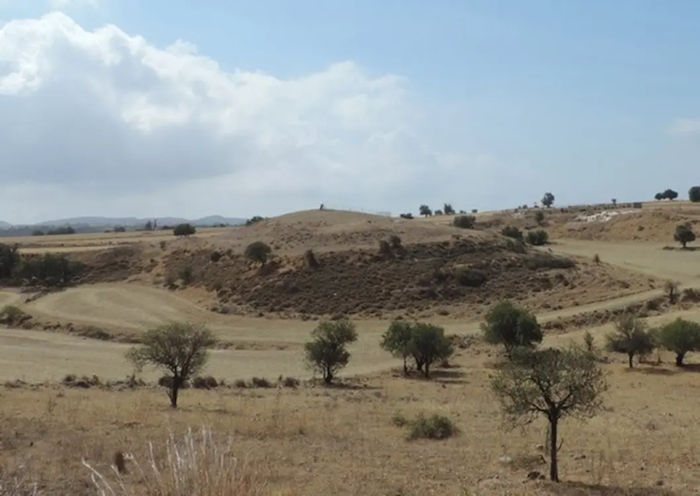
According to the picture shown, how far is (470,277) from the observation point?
73875 millimetres

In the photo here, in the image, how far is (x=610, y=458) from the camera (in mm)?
17094

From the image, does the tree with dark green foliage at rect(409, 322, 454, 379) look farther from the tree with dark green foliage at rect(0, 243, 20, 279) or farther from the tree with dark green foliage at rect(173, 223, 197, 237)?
the tree with dark green foliage at rect(173, 223, 197, 237)

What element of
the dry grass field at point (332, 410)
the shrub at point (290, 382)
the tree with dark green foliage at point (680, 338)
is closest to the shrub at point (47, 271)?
the dry grass field at point (332, 410)

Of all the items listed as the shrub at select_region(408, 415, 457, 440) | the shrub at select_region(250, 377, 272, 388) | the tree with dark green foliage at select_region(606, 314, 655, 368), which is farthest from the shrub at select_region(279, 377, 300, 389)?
the tree with dark green foliage at select_region(606, 314, 655, 368)

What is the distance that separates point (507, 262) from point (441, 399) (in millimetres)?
47635

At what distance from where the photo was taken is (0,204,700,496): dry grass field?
14031mm

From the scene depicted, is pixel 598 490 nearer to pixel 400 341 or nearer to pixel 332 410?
pixel 332 410

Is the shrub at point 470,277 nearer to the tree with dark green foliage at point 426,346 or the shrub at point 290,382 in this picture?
the tree with dark green foliage at point 426,346

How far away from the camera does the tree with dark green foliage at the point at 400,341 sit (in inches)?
1834

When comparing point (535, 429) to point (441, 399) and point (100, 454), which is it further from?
point (100, 454)

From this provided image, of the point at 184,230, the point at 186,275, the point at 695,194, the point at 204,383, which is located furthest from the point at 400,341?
the point at 695,194

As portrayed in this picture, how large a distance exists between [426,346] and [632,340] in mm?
13763

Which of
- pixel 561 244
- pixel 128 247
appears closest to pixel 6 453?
pixel 128 247

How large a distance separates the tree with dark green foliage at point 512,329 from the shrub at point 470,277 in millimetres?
23188
